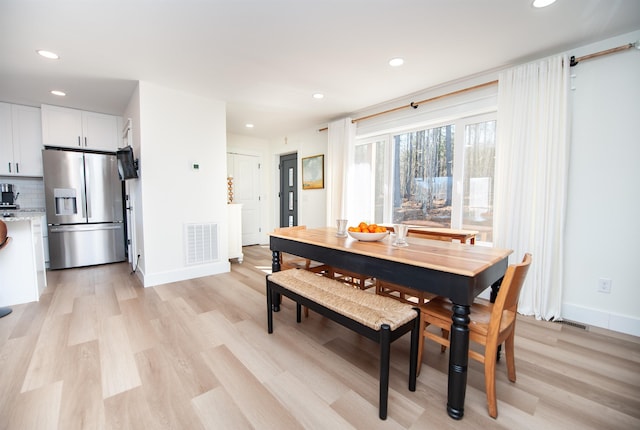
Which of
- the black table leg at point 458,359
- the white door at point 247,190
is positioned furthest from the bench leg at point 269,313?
the white door at point 247,190

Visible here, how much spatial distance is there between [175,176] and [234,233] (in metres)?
1.39

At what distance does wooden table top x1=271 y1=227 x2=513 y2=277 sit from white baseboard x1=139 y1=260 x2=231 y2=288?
2160 mm

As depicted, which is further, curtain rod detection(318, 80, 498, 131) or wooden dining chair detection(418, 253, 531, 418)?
curtain rod detection(318, 80, 498, 131)

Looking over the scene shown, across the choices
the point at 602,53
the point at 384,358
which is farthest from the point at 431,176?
the point at 384,358

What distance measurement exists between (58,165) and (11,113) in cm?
97

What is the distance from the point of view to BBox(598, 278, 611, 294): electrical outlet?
2.28 meters

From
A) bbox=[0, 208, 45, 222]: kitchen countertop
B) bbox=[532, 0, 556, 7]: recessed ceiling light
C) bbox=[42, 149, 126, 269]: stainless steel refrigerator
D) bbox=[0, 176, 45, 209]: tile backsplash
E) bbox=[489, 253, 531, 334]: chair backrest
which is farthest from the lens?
bbox=[0, 176, 45, 209]: tile backsplash

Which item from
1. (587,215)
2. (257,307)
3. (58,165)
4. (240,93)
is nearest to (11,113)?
(58,165)

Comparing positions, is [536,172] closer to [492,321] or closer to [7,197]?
[492,321]

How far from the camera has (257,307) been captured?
2693mm

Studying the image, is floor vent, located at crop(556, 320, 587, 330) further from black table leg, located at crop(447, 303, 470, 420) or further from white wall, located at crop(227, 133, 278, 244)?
white wall, located at crop(227, 133, 278, 244)

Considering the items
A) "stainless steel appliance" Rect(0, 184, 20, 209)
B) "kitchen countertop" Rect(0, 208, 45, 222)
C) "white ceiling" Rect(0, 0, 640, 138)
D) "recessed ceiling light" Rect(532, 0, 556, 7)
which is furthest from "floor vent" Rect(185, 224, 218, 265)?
"recessed ceiling light" Rect(532, 0, 556, 7)

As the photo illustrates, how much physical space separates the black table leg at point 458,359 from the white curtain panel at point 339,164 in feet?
9.60

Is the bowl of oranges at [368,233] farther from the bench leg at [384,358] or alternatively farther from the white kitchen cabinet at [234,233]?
the white kitchen cabinet at [234,233]
